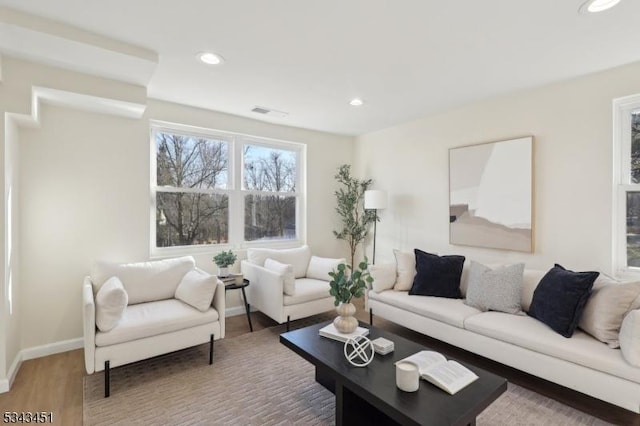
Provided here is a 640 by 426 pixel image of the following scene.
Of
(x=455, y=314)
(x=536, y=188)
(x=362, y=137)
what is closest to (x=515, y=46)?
(x=536, y=188)

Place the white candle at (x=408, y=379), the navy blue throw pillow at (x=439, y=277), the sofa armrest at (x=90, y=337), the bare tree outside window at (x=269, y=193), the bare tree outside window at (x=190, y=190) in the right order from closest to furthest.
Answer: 1. the white candle at (x=408, y=379)
2. the sofa armrest at (x=90, y=337)
3. the navy blue throw pillow at (x=439, y=277)
4. the bare tree outside window at (x=190, y=190)
5. the bare tree outside window at (x=269, y=193)

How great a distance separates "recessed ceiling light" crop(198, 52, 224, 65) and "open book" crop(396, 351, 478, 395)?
8.22ft

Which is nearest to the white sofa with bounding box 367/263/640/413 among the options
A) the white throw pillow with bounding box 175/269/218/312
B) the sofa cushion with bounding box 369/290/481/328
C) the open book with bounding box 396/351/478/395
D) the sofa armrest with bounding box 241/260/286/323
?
the sofa cushion with bounding box 369/290/481/328

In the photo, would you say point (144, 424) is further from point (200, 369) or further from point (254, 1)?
point (254, 1)

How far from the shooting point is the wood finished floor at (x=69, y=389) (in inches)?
79.5

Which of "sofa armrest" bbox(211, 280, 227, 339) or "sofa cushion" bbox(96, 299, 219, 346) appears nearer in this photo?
"sofa cushion" bbox(96, 299, 219, 346)

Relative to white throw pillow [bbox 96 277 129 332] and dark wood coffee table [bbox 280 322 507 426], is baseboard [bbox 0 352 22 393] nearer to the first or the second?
white throw pillow [bbox 96 277 129 332]

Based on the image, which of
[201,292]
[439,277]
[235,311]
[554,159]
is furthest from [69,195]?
[554,159]

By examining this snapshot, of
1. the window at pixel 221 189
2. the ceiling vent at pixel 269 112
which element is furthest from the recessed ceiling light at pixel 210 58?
the window at pixel 221 189

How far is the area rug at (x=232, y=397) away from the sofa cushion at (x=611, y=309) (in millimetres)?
523

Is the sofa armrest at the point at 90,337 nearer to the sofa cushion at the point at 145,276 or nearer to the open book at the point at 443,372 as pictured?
the sofa cushion at the point at 145,276

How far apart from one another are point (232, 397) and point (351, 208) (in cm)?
307

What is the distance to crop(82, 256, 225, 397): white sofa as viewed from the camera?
221cm

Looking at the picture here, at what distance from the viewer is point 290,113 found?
381cm
